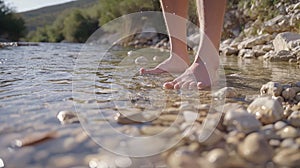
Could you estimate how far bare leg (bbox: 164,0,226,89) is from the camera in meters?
1.26

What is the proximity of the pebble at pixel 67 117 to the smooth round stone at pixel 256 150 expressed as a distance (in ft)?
1.31

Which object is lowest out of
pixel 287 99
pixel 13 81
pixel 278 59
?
pixel 278 59

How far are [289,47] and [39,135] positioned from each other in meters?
3.61

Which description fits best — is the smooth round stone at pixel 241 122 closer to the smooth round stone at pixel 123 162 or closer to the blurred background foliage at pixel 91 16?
the smooth round stone at pixel 123 162

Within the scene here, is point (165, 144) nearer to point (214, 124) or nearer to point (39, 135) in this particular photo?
point (214, 124)

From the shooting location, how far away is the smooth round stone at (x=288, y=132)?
2.01 feet

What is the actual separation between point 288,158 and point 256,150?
0.05 metres

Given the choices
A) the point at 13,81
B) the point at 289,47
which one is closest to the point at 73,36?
the point at 289,47

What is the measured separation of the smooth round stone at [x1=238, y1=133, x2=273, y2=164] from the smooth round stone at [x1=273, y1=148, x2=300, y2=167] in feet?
0.04

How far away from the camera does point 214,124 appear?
0.68 meters

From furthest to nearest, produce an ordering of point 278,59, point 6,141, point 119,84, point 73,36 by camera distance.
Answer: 1. point 73,36
2. point 278,59
3. point 119,84
4. point 6,141

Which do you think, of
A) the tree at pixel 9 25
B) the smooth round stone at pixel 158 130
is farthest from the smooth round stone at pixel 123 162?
the tree at pixel 9 25

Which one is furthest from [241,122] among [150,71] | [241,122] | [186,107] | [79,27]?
[79,27]

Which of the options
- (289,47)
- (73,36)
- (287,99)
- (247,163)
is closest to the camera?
(247,163)
